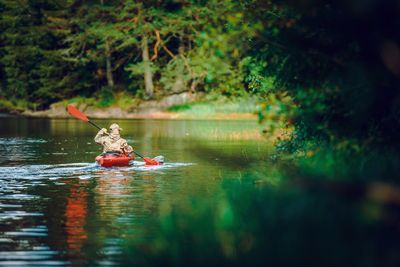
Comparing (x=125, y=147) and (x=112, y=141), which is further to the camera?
(x=125, y=147)

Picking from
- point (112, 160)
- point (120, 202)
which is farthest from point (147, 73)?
point (120, 202)

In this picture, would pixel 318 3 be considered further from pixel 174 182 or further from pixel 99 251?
pixel 174 182

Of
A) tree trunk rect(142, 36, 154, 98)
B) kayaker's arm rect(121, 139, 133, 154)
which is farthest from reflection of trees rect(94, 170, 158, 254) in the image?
tree trunk rect(142, 36, 154, 98)

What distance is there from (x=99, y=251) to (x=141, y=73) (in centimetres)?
6084

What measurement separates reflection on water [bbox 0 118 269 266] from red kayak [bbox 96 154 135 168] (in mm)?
299

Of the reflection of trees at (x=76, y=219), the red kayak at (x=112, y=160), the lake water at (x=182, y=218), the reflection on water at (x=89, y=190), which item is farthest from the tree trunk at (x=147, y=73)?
the reflection of trees at (x=76, y=219)

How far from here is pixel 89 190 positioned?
21109 mm

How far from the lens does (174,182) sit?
2316cm

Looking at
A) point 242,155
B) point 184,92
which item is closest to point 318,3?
point 242,155

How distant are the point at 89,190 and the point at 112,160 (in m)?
6.16

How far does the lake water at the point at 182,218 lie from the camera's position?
356 inches

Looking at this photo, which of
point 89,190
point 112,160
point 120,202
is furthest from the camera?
point 112,160

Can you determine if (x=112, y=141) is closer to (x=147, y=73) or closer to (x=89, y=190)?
(x=89, y=190)

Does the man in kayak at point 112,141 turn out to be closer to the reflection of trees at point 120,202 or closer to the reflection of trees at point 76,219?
the reflection of trees at point 120,202
